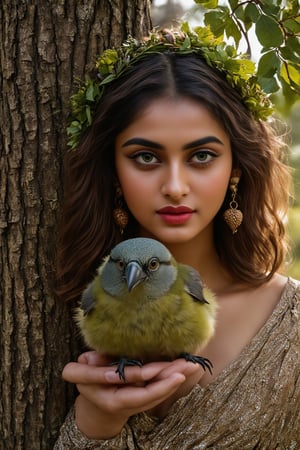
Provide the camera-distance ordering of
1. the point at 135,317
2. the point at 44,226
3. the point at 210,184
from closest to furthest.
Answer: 1. the point at 135,317
2. the point at 210,184
3. the point at 44,226

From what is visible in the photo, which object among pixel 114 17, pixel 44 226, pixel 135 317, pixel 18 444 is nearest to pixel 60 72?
pixel 114 17

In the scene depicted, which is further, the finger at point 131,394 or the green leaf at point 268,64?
the green leaf at point 268,64

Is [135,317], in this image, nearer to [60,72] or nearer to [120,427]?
[120,427]

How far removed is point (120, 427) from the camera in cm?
261

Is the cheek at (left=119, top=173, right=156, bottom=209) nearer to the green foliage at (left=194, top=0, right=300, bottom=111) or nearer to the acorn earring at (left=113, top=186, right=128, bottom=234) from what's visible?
the acorn earring at (left=113, top=186, right=128, bottom=234)

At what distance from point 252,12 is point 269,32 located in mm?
108

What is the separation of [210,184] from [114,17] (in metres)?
0.79

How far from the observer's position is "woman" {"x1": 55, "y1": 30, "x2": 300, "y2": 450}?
8.39 feet

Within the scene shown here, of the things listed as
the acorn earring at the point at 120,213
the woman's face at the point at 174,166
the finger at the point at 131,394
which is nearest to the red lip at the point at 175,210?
the woman's face at the point at 174,166

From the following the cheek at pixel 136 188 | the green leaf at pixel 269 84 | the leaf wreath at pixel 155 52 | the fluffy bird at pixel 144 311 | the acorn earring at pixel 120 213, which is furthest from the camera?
the acorn earring at pixel 120 213

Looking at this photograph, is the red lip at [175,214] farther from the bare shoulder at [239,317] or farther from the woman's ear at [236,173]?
the bare shoulder at [239,317]

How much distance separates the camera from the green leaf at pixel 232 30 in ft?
8.41

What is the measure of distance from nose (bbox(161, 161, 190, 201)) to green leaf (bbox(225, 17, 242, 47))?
0.54 m

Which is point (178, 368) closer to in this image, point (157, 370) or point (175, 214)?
point (157, 370)
